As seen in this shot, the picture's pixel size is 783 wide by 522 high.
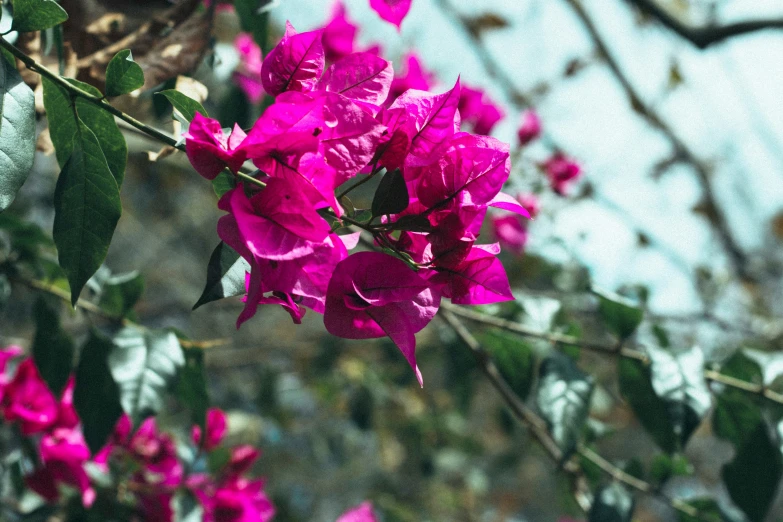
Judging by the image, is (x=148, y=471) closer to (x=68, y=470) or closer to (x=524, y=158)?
(x=68, y=470)

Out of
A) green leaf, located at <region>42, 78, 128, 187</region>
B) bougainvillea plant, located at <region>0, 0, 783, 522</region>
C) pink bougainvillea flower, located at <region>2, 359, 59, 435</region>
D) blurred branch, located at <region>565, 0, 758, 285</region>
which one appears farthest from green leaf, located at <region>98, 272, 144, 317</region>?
blurred branch, located at <region>565, 0, 758, 285</region>

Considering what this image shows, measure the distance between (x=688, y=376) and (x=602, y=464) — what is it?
7.7 inches

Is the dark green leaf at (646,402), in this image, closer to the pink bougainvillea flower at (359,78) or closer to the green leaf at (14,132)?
the pink bougainvillea flower at (359,78)

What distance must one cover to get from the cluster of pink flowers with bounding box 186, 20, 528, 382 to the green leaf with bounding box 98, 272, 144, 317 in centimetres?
38

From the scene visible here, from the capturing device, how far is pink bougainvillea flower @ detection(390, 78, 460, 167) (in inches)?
14.7

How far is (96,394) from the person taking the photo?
23.8 inches

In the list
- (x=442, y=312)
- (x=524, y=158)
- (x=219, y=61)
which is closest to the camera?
(x=219, y=61)

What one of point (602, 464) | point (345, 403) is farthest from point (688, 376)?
point (345, 403)

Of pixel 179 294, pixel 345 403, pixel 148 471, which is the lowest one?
pixel 179 294

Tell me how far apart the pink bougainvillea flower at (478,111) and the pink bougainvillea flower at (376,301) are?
85cm

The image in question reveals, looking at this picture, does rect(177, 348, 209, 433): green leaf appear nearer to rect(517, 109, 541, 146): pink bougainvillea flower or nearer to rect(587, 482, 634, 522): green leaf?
rect(587, 482, 634, 522): green leaf

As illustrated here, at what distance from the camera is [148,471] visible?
35.0 inches

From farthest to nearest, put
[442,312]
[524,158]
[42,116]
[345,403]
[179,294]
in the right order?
[179,294] < [345,403] < [524,158] < [442,312] < [42,116]

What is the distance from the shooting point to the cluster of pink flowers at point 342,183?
12.7 inches
